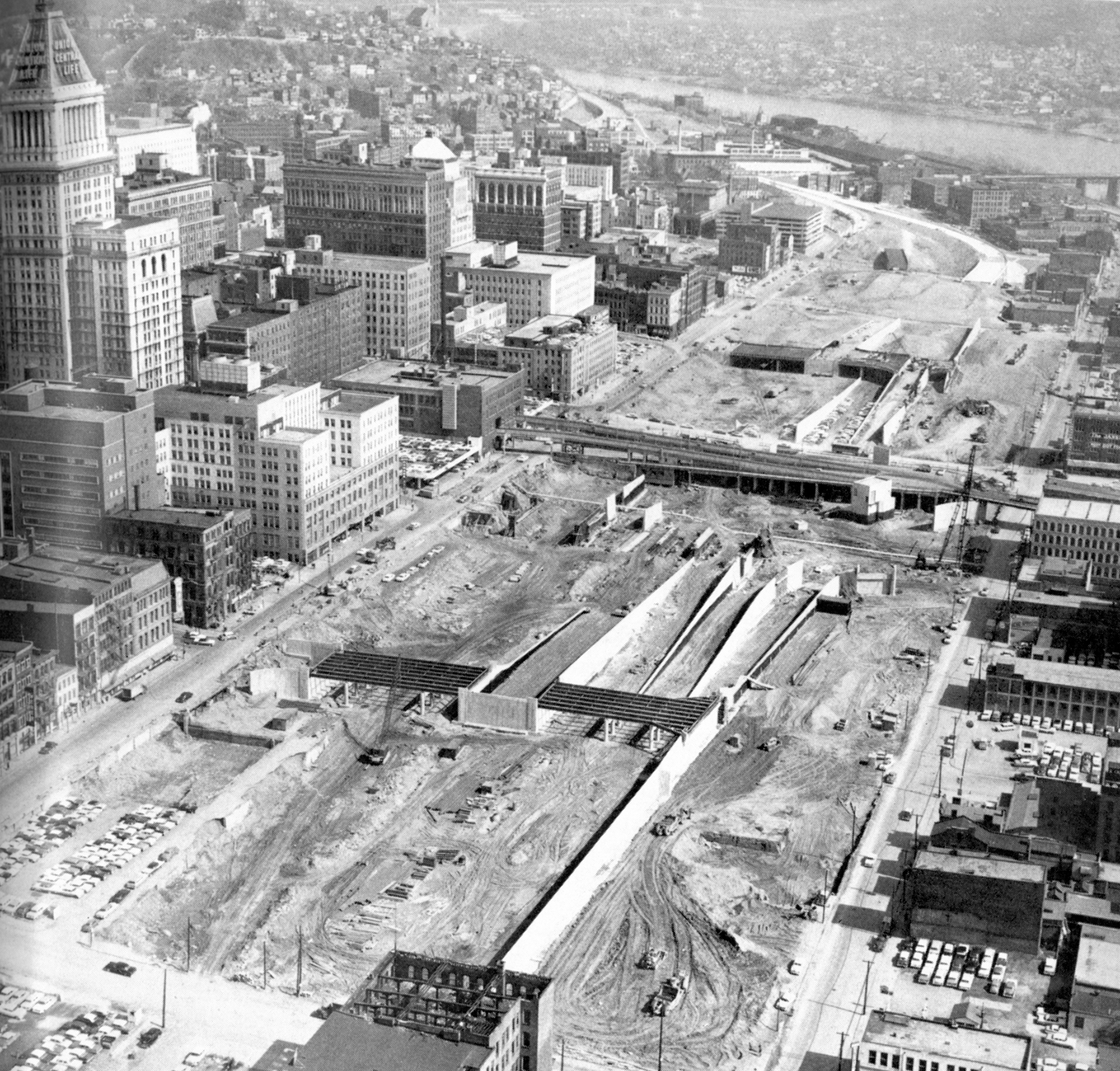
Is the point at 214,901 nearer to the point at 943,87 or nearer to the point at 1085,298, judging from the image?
the point at 1085,298

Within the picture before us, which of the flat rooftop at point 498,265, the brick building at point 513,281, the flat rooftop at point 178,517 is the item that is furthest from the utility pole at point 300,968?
the flat rooftop at point 498,265

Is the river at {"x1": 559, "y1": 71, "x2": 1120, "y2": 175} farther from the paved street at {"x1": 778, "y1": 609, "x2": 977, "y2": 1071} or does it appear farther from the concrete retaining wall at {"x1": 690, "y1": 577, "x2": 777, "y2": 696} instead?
the paved street at {"x1": 778, "y1": 609, "x2": 977, "y2": 1071}

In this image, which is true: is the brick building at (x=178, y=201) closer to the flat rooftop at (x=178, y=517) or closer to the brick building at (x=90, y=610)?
the flat rooftop at (x=178, y=517)

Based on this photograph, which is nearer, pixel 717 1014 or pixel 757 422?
pixel 717 1014

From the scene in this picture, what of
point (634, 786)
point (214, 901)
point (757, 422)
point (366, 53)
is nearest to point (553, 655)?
point (634, 786)

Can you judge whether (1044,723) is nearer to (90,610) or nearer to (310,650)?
(310,650)

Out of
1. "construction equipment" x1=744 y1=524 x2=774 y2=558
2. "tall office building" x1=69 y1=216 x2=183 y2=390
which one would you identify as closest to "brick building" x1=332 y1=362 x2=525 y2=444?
"tall office building" x1=69 y1=216 x2=183 y2=390

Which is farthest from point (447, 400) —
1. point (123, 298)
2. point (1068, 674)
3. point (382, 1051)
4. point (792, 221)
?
point (792, 221)
